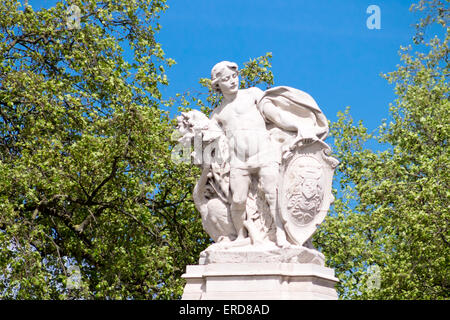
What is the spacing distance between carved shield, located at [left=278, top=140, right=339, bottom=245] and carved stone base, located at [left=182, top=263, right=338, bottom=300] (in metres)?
0.46

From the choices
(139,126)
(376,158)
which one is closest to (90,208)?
(139,126)

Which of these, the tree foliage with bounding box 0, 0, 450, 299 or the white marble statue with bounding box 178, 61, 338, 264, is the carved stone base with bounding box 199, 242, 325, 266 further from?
the tree foliage with bounding box 0, 0, 450, 299

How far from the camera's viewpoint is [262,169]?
950 centimetres

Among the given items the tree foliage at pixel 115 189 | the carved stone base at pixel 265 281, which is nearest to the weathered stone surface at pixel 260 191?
the carved stone base at pixel 265 281

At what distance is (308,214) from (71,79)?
351 inches

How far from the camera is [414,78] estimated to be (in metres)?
20.5

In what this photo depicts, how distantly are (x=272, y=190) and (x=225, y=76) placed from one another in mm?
1479

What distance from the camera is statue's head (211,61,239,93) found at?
32.6ft

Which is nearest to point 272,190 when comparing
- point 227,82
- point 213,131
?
point 213,131

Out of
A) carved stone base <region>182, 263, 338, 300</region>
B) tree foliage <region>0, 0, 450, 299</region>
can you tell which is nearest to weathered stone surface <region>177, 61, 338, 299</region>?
carved stone base <region>182, 263, 338, 300</region>

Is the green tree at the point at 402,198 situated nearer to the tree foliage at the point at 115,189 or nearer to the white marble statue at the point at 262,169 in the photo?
the tree foliage at the point at 115,189

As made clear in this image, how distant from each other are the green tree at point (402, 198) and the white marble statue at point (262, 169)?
235 inches
